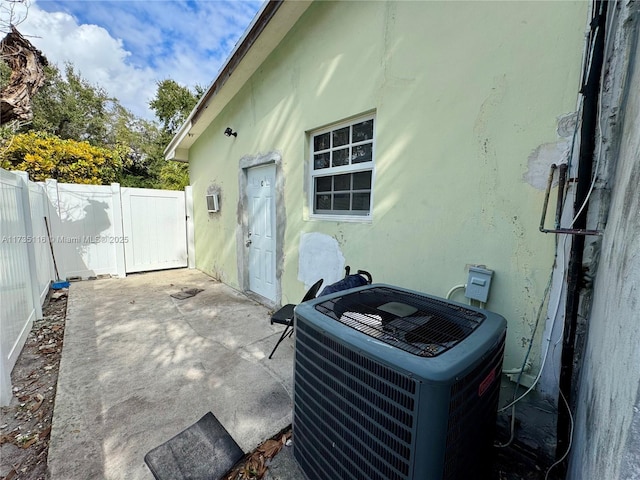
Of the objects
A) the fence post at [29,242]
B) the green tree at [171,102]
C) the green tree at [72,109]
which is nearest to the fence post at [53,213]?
the fence post at [29,242]

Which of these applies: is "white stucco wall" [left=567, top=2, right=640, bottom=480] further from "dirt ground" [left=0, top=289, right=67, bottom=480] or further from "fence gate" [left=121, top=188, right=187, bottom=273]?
"fence gate" [left=121, top=188, right=187, bottom=273]

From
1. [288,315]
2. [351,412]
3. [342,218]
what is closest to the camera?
[351,412]

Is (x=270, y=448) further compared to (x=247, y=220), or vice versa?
(x=247, y=220)

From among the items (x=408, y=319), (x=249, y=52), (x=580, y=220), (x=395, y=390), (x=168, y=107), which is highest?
(x=168, y=107)

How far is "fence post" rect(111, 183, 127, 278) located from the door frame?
118 inches

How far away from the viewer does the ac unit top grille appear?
106 centimetres

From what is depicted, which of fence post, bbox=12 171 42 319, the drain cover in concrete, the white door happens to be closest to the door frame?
the white door

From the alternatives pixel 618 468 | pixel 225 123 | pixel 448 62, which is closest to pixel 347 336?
pixel 618 468

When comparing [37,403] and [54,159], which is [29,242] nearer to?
[37,403]

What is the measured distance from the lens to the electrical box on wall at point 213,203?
5.39 m

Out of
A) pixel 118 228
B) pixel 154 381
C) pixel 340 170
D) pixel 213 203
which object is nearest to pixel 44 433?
pixel 154 381

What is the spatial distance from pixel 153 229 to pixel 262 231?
141 inches

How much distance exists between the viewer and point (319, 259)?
123 inches

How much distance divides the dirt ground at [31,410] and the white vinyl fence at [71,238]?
13 centimetres
